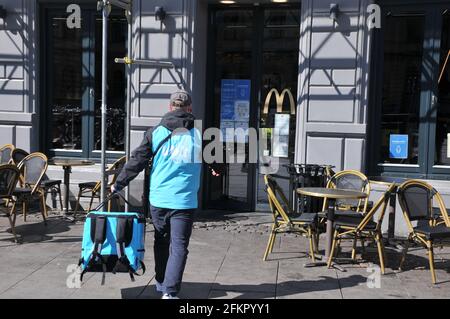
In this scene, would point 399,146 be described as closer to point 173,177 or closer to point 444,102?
point 444,102

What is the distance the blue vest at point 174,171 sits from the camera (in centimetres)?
459

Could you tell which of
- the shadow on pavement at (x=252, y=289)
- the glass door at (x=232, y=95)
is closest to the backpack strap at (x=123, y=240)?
the shadow on pavement at (x=252, y=289)

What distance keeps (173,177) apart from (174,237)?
491 millimetres

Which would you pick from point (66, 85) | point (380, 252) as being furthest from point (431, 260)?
point (66, 85)

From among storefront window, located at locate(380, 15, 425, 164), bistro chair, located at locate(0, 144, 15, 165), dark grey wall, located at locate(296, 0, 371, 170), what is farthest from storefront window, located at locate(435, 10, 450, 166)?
bistro chair, located at locate(0, 144, 15, 165)

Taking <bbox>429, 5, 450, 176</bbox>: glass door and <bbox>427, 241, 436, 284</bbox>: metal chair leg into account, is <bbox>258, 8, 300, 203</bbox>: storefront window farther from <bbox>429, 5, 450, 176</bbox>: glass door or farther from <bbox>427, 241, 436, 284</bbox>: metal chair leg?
<bbox>427, 241, 436, 284</bbox>: metal chair leg

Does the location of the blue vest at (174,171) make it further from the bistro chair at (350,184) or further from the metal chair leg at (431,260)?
the bistro chair at (350,184)

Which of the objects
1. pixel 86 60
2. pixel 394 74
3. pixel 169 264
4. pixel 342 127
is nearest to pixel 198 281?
pixel 169 264

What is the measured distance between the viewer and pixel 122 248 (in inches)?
176

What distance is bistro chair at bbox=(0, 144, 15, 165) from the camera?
28.4 ft

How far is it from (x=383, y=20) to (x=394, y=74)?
31.2 inches

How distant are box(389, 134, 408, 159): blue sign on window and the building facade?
0.01 m

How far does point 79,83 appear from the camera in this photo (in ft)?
30.7

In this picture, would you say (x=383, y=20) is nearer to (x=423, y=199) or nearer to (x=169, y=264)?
(x=423, y=199)
